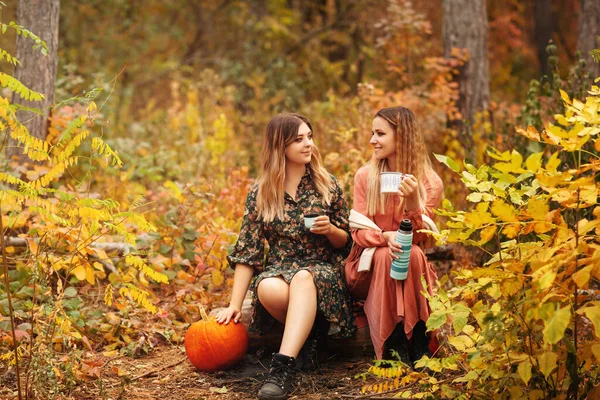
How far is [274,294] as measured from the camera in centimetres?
340

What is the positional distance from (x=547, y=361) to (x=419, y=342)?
1167mm

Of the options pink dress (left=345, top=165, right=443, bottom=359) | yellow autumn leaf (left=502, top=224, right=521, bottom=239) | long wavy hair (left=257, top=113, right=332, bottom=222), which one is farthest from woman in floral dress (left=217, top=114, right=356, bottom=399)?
yellow autumn leaf (left=502, top=224, right=521, bottom=239)

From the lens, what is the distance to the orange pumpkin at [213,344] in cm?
343

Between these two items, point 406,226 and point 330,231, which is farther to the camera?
point 330,231

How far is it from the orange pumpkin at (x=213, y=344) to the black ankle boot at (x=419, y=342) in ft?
2.91

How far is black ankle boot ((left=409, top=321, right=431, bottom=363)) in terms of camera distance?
341 cm

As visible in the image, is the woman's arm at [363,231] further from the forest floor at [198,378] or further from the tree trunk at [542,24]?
the tree trunk at [542,24]

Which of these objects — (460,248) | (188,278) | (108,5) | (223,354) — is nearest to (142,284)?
(188,278)

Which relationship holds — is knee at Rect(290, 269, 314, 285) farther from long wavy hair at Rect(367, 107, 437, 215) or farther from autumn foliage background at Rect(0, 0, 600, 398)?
autumn foliage background at Rect(0, 0, 600, 398)

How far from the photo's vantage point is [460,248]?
15.3 ft

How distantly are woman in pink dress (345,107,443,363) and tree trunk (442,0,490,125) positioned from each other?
355cm

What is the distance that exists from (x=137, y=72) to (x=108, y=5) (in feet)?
4.82

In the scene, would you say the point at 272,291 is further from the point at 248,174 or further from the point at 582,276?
the point at 248,174

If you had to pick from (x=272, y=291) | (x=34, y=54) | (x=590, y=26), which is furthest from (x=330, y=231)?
(x=590, y=26)
